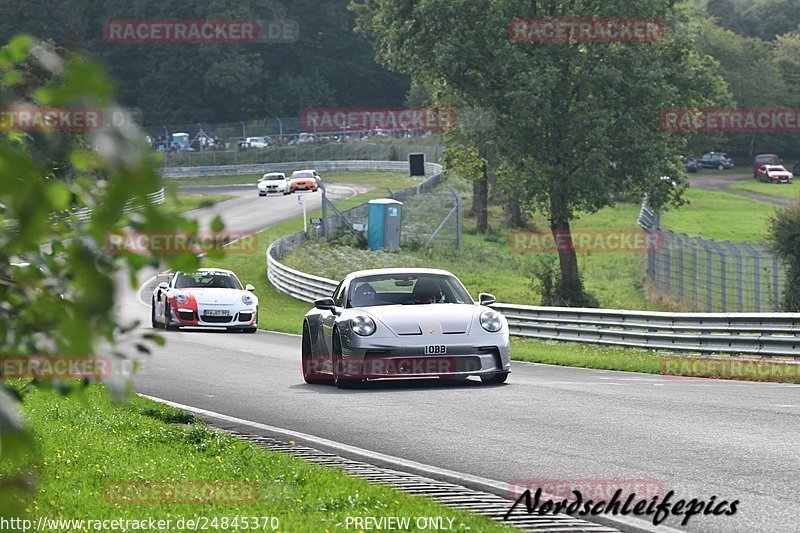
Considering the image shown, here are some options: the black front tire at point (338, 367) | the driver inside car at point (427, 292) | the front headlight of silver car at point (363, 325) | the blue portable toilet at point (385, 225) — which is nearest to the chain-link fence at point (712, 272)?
the blue portable toilet at point (385, 225)

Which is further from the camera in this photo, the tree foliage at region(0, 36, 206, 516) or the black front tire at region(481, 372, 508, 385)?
the black front tire at region(481, 372, 508, 385)

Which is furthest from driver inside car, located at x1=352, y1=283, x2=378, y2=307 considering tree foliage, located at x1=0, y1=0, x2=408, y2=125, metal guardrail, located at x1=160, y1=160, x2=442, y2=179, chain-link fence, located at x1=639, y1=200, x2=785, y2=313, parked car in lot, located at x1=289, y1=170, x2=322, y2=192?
tree foliage, located at x1=0, y1=0, x2=408, y2=125

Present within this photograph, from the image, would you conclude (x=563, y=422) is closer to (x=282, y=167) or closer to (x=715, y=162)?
(x=282, y=167)

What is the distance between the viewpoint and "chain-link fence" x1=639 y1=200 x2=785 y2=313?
30.2m

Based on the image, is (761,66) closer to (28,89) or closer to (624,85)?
(624,85)

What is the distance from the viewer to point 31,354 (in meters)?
3.64

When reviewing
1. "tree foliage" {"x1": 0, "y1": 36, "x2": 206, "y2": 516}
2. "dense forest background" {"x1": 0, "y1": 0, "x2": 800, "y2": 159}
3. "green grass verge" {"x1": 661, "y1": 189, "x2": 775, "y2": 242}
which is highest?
"dense forest background" {"x1": 0, "y1": 0, "x2": 800, "y2": 159}

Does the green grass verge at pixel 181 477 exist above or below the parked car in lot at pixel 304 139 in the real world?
below

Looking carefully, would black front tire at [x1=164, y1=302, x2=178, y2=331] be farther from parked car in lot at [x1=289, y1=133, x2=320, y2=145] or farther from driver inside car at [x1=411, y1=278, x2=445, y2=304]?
parked car in lot at [x1=289, y1=133, x2=320, y2=145]

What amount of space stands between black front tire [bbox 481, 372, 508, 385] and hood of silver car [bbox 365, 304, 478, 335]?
34.6 inches

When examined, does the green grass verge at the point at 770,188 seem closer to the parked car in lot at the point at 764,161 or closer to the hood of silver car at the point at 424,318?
the parked car in lot at the point at 764,161

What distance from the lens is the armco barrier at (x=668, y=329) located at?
2159 centimetres

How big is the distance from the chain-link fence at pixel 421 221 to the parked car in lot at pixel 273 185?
18718 mm

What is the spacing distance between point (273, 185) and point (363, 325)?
6728 centimetres
